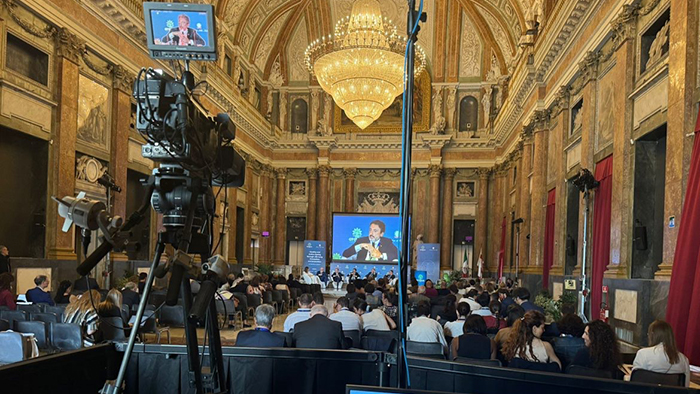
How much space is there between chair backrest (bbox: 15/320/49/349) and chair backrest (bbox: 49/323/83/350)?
88mm

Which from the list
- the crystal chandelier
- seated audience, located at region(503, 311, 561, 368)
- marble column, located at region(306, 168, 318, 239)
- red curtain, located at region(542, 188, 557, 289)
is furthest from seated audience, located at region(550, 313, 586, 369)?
marble column, located at region(306, 168, 318, 239)

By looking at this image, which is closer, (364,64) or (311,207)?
(364,64)

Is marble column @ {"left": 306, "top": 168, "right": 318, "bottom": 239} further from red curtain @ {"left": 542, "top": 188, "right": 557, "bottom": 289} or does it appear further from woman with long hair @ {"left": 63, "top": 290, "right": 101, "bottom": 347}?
woman with long hair @ {"left": 63, "top": 290, "right": 101, "bottom": 347}

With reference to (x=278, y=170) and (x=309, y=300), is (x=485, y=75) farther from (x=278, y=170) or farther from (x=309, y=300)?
(x=309, y=300)

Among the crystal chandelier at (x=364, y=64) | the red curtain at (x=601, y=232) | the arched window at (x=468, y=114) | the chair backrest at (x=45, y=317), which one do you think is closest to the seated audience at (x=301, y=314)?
the chair backrest at (x=45, y=317)

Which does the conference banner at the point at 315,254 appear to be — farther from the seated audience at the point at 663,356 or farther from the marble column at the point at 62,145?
the seated audience at the point at 663,356

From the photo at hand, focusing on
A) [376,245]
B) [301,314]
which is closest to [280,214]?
[376,245]

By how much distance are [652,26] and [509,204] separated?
14.4 meters

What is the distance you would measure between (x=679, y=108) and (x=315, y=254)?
19.6 m

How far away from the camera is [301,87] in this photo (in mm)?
28484

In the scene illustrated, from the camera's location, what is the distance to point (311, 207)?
28.1m

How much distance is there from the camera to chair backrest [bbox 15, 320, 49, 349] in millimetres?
6035

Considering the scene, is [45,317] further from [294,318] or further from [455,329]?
[455,329]

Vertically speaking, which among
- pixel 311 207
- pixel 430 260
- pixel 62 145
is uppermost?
pixel 62 145
